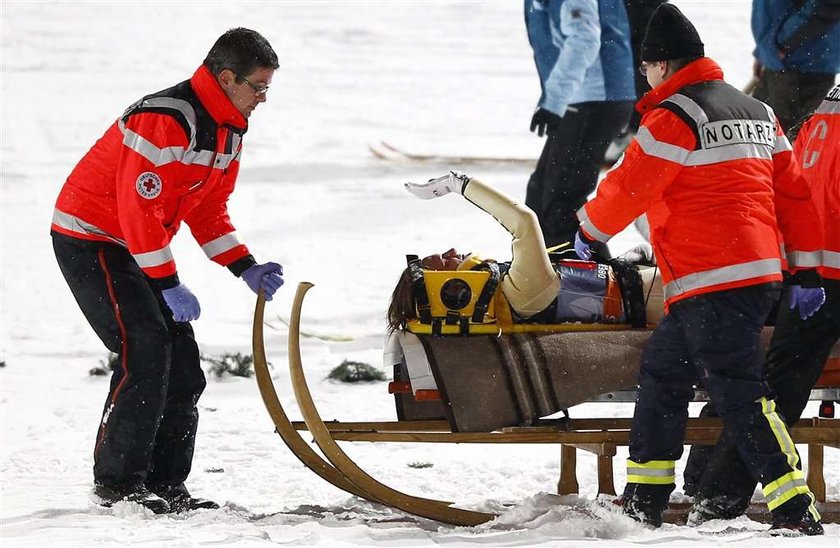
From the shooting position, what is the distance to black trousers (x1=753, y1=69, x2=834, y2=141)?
603 cm

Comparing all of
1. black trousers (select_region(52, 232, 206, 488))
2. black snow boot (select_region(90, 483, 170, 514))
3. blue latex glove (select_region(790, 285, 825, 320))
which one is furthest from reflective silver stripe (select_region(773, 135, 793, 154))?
black snow boot (select_region(90, 483, 170, 514))

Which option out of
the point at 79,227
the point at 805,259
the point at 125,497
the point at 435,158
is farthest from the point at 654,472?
the point at 435,158

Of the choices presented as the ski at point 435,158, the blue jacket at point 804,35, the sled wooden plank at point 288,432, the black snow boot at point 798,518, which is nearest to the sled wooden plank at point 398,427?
the sled wooden plank at point 288,432

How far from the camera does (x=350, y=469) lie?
3.77 meters

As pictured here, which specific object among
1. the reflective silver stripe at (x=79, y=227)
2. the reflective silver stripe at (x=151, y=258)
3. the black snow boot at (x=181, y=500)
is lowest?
the black snow boot at (x=181, y=500)

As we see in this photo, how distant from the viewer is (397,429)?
12.5 ft

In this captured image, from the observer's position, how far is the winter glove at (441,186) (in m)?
3.86

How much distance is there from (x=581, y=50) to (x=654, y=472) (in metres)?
2.80

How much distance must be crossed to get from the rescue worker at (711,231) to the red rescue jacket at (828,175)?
0.76 feet

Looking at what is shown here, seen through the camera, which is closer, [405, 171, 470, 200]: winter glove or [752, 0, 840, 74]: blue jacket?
[405, 171, 470, 200]: winter glove

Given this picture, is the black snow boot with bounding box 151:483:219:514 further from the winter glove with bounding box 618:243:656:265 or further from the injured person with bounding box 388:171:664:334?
the winter glove with bounding box 618:243:656:265

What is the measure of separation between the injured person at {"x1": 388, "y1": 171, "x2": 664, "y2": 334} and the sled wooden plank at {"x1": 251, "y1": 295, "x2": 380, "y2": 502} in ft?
1.53

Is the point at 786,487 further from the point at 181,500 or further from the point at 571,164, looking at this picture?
the point at 571,164

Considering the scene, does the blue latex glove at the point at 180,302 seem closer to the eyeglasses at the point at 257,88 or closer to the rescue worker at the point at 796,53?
the eyeglasses at the point at 257,88
